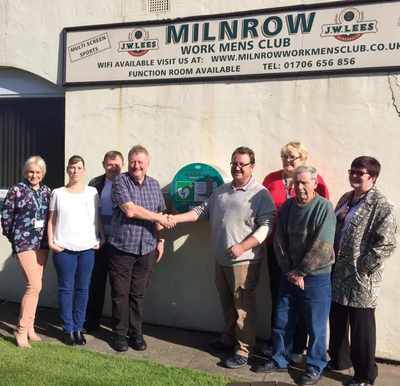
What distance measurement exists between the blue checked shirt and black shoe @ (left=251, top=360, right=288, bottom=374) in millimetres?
1471

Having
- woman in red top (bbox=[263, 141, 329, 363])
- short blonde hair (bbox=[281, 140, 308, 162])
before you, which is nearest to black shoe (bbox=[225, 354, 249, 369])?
woman in red top (bbox=[263, 141, 329, 363])

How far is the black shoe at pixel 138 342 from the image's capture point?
423 cm

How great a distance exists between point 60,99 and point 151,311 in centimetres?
282

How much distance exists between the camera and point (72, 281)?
4.32 m

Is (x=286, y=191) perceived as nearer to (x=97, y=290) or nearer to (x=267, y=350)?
(x=267, y=350)

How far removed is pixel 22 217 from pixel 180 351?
203 cm

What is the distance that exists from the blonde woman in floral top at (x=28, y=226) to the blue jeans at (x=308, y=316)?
238 centimetres

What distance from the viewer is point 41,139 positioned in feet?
18.1

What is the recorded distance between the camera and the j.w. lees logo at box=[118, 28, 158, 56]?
4.73 metres

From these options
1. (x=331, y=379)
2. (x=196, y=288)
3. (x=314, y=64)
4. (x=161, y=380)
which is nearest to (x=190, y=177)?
(x=196, y=288)

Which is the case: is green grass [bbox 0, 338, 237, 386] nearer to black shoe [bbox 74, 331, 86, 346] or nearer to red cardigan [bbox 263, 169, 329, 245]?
black shoe [bbox 74, 331, 86, 346]

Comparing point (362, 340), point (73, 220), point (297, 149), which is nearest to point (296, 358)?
point (362, 340)

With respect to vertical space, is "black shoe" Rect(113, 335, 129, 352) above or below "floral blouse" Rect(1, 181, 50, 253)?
below

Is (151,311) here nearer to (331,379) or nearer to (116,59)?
(331,379)
